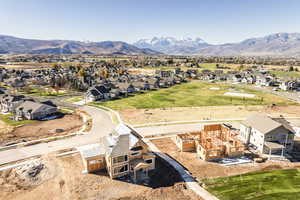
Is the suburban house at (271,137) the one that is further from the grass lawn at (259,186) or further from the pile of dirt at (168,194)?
the pile of dirt at (168,194)

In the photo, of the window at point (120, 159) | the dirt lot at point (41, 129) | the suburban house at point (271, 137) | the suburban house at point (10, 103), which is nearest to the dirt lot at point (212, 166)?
the suburban house at point (271, 137)

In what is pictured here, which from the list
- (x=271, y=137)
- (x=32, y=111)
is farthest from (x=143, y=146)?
(x=32, y=111)

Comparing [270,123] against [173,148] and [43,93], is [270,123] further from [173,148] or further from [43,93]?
[43,93]

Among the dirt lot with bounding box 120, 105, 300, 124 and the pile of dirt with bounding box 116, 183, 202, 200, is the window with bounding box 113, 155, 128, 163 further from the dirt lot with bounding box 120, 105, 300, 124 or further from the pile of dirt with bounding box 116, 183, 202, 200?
the dirt lot with bounding box 120, 105, 300, 124

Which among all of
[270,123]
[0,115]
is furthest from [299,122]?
[0,115]

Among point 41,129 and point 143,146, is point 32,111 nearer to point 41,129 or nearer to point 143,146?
point 41,129

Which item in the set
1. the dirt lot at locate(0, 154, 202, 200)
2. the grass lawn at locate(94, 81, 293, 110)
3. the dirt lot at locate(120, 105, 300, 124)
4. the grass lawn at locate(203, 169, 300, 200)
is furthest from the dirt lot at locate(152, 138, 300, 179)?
the grass lawn at locate(94, 81, 293, 110)
